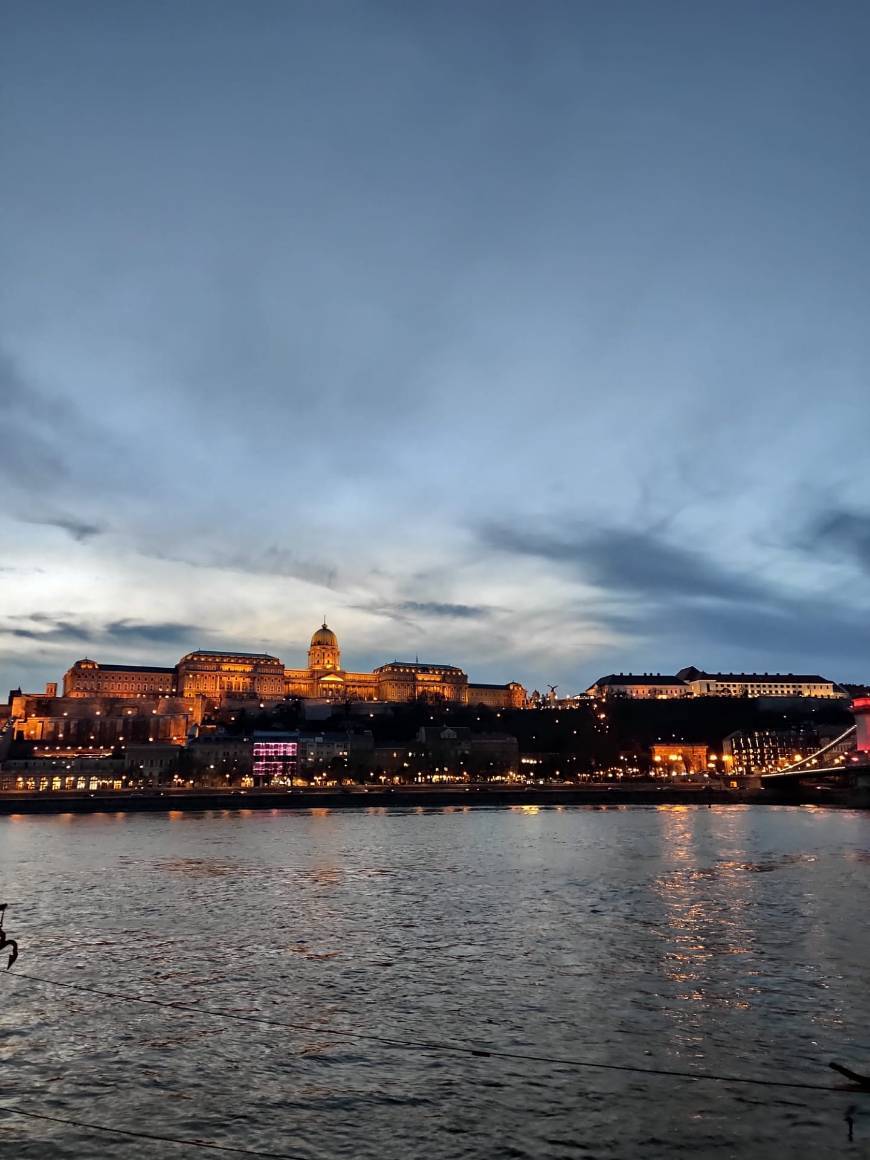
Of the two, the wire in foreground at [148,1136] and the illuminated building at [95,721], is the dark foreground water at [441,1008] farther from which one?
the illuminated building at [95,721]

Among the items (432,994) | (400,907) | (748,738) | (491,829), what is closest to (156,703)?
(748,738)

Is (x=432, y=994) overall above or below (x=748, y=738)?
below

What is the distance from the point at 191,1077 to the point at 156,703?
161 meters

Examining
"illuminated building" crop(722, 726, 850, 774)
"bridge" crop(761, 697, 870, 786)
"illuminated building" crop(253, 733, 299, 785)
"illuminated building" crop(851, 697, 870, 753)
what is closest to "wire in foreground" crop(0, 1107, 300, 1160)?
"bridge" crop(761, 697, 870, 786)

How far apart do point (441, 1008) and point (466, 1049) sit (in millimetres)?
2403

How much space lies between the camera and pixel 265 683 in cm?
18425

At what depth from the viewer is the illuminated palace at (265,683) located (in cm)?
17262

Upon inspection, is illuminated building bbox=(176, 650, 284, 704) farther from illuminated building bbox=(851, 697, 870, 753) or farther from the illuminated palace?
illuminated building bbox=(851, 697, 870, 753)

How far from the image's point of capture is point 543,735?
155m

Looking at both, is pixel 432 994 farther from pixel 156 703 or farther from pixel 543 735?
pixel 156 703

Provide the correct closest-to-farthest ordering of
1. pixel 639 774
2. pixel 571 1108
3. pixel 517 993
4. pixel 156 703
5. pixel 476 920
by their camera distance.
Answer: pixel 571 1108, pixel 517 993, pixel 476 920, pixel 639 774, pixel 156 703

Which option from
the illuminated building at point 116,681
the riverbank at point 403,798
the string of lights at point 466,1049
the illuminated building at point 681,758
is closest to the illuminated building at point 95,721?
the illuminated building at point 116,681

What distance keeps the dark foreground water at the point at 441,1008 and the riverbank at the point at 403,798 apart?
54796mm

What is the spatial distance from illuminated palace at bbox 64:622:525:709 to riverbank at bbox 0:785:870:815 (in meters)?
73.8
